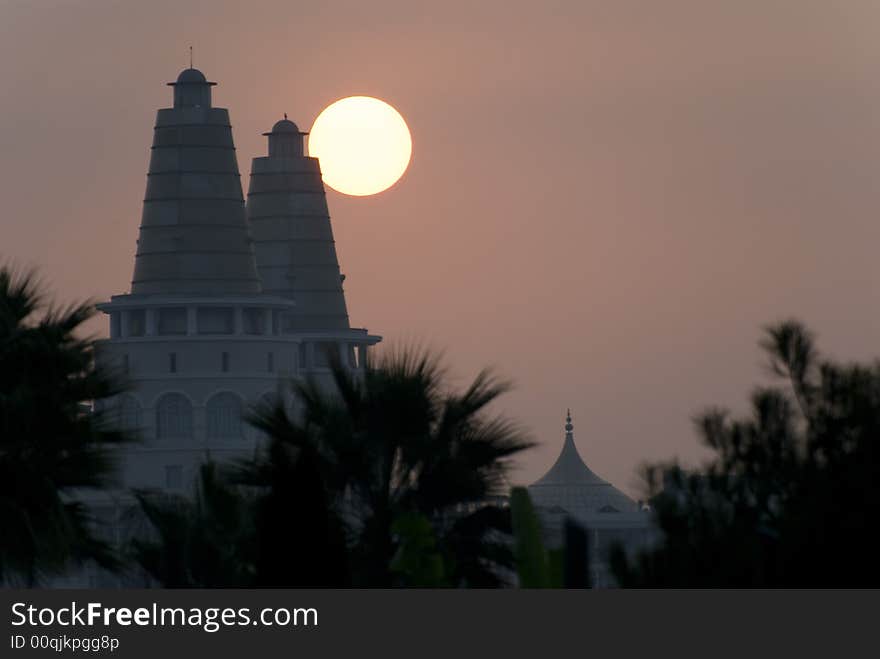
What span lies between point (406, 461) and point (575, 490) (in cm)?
12213

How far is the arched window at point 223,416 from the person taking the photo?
125375 millimetres

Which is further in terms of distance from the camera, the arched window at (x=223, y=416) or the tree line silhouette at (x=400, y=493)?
the arched window at (x=223, y=416)

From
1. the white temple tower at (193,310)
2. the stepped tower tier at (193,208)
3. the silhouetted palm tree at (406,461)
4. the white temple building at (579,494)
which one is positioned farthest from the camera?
the white temple building at (579,494)

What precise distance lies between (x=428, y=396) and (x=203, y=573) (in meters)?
2.34

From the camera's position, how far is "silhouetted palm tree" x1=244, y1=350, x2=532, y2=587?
21.3 metres

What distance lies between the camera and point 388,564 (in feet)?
69.7

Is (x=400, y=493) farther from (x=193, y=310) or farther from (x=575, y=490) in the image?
(x=575, y=490)

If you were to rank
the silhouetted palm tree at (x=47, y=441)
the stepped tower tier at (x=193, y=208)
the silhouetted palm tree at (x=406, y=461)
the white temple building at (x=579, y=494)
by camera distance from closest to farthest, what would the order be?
1. the silhouetted palm tree at (x=47, y=441)
2. the silhouetted palm tree at (x=406, y=461)
3. the stepped tower tier at (x=193, y=208)
4. the white temple building at (x=579, y=494)

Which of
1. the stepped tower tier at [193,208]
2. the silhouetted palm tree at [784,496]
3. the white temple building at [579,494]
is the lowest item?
the silhouetted palm tree at [784,496]

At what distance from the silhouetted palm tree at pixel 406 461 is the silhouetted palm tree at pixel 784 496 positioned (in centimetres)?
126

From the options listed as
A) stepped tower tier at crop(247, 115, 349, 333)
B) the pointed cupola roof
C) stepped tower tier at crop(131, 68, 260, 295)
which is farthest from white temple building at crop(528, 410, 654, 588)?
stepped tower tier at crop(131, 68, 260, 295)

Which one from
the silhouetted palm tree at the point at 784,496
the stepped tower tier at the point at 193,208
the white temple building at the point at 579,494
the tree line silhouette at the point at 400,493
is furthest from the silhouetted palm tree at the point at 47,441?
the white temple building at the point at 579,494

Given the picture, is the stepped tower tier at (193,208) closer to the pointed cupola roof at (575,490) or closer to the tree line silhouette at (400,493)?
the pointed cupola roof at (575,490)

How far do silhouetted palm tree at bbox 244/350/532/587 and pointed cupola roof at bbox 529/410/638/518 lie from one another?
117444mm
